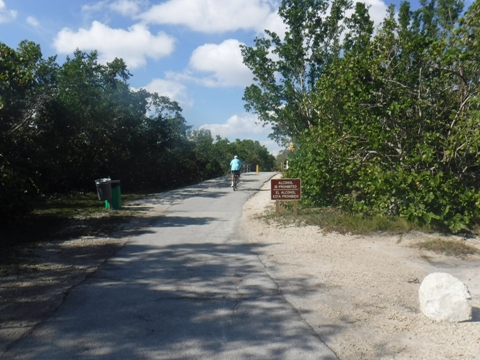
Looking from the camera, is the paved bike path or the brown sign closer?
the paved bike path

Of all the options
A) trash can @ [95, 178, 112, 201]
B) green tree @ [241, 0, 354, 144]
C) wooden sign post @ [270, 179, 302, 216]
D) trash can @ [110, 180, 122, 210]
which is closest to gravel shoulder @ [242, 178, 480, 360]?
wooden sign post @ [270, 179, 302, 216]

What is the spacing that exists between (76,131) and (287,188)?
1175cm

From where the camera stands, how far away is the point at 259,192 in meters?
21.4

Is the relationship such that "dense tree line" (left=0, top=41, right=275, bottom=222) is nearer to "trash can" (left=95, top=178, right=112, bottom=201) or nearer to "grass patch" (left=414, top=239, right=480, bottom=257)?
"trash can" (left=95, top=178, right=112, bottom=201)

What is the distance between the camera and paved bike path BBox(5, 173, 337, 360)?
4.79 metres

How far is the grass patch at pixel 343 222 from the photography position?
1075 centimetres

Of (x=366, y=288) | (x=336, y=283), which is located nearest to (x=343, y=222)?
(x=336, y=283)

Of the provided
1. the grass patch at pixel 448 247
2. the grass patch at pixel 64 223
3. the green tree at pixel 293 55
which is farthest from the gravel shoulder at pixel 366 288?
the green tree at pixel 293 55

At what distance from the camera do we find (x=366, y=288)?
697cm

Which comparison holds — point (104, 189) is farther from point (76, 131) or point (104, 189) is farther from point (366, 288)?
point (366, 288)

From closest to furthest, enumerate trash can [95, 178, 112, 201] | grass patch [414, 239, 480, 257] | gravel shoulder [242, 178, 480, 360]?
1. gravel shoulder [242, 178, 480, 360]
2. grass patch [414, 239, 480, 257]
3. trash can [95, 178, 112, 201]

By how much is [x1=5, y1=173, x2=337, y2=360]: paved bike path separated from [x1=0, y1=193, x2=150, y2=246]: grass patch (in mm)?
2375

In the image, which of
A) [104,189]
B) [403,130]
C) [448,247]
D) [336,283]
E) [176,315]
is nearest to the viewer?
[176,315]

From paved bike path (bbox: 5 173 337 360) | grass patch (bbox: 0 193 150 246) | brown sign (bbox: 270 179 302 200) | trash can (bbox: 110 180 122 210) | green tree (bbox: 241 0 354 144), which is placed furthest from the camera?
green tree (bbox: 241 0 354 144)
